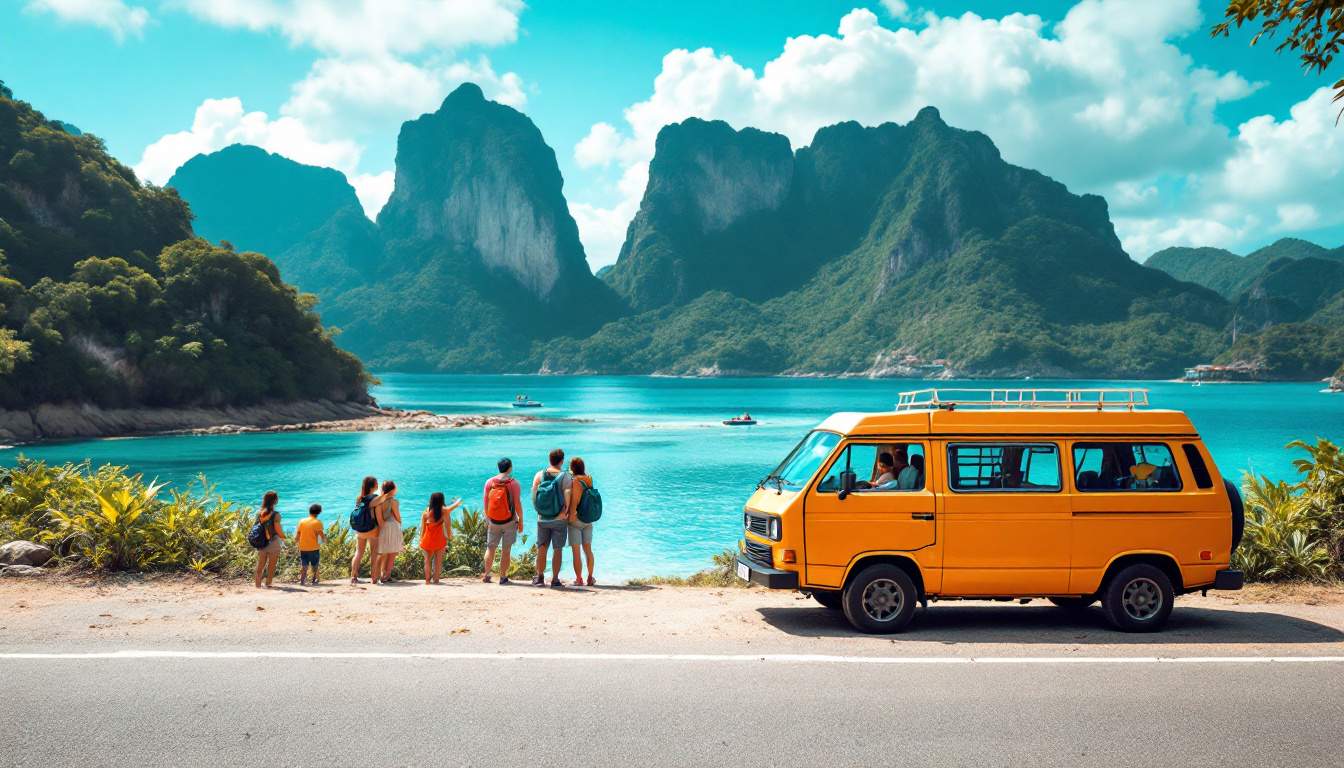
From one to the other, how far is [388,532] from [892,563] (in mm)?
6934

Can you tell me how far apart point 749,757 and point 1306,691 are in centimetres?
451

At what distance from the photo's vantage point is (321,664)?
7.11 m

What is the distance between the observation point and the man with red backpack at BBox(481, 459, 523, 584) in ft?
37.2

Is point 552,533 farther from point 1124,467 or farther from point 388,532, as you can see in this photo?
point 1124,467

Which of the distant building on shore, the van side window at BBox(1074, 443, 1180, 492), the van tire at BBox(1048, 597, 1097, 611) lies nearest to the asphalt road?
the van side window at BBox(1074, 443, 1180, 492)

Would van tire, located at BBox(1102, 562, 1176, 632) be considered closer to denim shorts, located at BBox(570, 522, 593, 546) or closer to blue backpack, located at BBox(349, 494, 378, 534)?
denim shorts, located at BBox(570, 522, 593, 546)

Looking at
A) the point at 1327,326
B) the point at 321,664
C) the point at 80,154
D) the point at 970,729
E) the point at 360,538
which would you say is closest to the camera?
the point at 970,729

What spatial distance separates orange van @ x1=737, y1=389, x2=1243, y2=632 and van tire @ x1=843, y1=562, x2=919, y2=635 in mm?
14

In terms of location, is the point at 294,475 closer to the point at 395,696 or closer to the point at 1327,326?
the point at 395,696

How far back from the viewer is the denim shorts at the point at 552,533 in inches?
440

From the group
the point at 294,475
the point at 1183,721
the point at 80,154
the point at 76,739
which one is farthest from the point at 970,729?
the point at 80,154

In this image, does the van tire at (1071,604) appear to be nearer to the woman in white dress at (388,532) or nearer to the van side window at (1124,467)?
the van side window at (1124,467)

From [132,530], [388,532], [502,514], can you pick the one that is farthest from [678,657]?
[132,530]

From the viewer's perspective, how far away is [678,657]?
24.4ft
